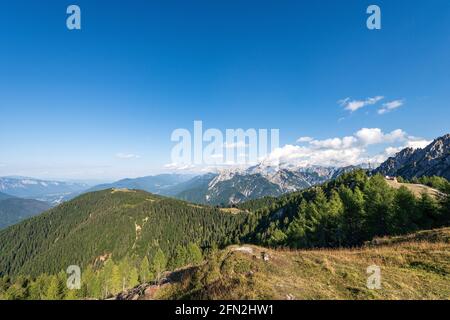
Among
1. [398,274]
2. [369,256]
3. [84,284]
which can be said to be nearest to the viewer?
[398,274]

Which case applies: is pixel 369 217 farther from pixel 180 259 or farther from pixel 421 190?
pixel 180 259

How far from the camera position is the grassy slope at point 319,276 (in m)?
12.7

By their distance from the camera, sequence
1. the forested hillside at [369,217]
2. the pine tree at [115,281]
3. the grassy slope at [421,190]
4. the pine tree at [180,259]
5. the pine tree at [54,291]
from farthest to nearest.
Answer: the pine tree at [180,259] < the pine tree at [115,281] < the pine tree at [54,291] < the grassy slope at [421,190] < the forested hillside at [369,217]

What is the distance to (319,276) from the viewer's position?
622 inches

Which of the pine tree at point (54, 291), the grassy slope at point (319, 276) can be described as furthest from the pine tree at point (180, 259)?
the grassy slope at point (319, 276)

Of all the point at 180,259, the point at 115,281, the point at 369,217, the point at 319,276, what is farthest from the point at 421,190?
the point at 115,281

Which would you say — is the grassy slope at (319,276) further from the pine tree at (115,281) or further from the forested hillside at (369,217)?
the pine tree at (115,281)

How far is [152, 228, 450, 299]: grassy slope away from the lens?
41.6ft

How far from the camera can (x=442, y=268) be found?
16.1m

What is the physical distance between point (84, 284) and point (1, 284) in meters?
51.2

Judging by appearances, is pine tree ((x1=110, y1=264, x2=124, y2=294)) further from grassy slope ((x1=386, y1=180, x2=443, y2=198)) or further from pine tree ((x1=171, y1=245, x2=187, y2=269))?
grassy slope ((x1=386, y1=180, x2=443, y2=198))

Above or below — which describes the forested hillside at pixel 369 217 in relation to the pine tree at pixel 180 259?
above
